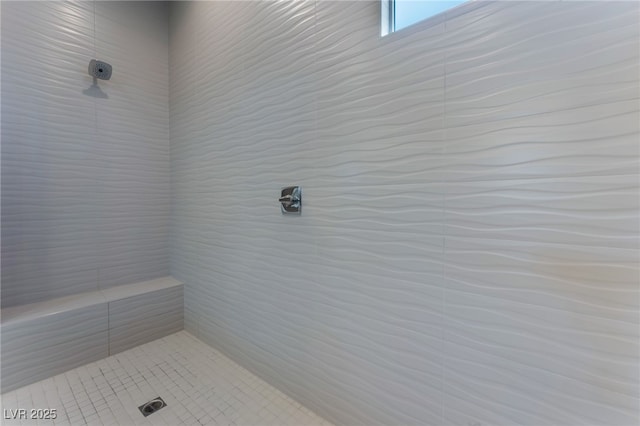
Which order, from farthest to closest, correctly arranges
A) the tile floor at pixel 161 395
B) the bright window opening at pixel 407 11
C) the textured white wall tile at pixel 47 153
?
the textured white wall tile at pixel 47 153
the tile floor at pixel 161 395
the bright window opening at pixel 407 11

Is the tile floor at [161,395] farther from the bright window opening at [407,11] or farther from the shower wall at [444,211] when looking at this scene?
the bright window opening at [407,11]

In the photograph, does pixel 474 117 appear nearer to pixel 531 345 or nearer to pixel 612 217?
pixel 612 217

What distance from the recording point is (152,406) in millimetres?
1350

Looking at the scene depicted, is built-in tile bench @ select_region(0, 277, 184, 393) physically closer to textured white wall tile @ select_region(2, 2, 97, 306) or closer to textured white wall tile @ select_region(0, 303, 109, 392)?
textured white wall tile @ select_region(0, 303, 109, 392)

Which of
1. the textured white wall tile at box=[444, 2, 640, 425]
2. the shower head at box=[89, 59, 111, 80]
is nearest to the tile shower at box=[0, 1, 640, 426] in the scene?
the textured white wall tile at box=[444, 2, 640, 425]

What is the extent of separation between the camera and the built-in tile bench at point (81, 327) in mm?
1507

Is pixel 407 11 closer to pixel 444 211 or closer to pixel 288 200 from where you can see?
pixel 444 211

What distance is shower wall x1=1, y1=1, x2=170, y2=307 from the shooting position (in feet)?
5.52

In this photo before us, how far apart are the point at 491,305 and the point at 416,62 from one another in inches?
33.6

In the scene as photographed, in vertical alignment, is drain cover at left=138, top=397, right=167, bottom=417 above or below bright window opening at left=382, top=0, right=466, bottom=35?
below

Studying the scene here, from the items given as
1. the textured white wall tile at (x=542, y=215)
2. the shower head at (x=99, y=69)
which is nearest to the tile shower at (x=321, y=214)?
the textured white wall tile at (x=542, y=215)

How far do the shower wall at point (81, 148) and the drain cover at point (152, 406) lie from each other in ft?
3.49

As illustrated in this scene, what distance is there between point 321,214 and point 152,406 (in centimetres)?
128

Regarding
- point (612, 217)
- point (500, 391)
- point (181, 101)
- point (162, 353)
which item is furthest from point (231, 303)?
point (612, 217)
